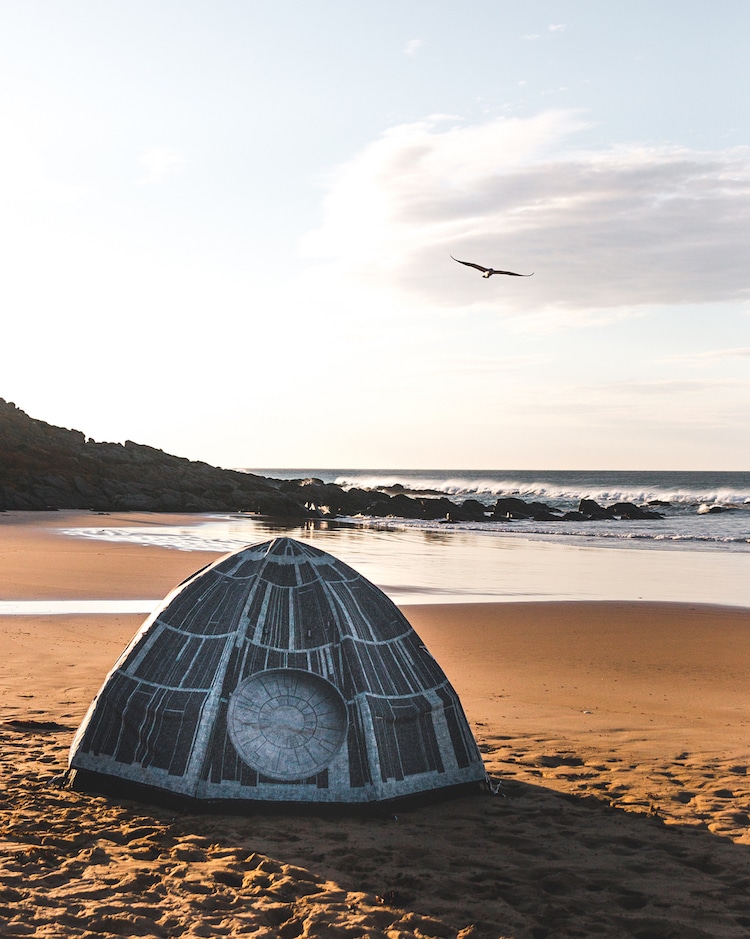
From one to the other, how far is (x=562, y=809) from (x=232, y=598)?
328 cm

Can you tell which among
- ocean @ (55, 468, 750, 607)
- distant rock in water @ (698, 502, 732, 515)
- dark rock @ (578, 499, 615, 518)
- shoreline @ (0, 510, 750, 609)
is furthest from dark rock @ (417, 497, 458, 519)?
distant rock in water @ (698, 502, 732, 515)

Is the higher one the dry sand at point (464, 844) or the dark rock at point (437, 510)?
the dark rock at point (437, 510)

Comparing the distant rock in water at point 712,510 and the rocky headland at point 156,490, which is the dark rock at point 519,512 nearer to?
the rocky headland at point 156,490

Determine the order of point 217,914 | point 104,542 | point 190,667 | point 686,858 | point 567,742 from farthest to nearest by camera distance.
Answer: point 104,542, point 567,742, point 190,667, point 686,858, point 217,914

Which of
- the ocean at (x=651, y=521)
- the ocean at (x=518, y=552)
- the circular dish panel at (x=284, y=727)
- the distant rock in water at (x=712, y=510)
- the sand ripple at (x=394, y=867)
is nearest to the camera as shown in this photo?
the sand ripple at (x=394, y=867)

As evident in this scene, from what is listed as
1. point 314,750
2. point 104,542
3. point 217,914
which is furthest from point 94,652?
point 104,542

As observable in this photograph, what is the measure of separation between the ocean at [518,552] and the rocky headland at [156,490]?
3591 mm

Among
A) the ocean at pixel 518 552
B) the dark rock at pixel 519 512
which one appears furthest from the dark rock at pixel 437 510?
the ocean at pixel 518 552

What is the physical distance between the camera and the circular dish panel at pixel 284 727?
684 cm

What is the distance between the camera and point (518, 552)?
31.5 m

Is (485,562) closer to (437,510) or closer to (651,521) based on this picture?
(437,510)

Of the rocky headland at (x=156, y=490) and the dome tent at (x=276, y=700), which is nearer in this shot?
the dome tent at (x=276, y=700)

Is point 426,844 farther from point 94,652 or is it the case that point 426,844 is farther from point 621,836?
point 94,652

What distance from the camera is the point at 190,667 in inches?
277
